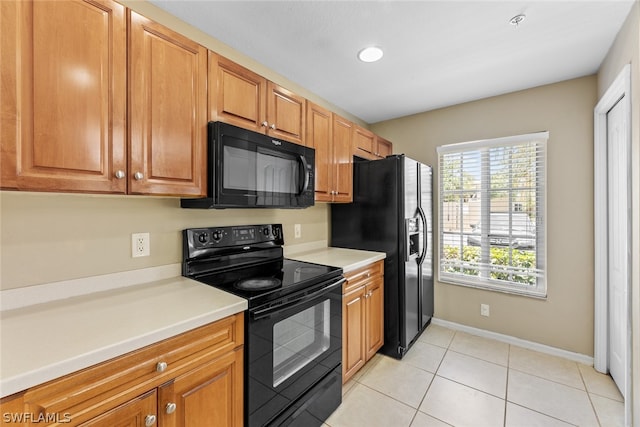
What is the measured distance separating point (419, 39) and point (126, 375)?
7.59ft

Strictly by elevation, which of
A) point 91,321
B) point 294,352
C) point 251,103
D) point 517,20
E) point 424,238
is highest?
point 517,20

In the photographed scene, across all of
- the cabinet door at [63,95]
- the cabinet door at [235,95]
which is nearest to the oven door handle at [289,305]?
the cabinet door at [63,95]

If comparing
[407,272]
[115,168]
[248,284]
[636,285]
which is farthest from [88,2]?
[636,285]

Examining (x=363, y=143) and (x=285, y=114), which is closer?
(x=285, y=114)

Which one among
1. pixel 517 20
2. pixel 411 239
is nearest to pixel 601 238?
pixel 411 239

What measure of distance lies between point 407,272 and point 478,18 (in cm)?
189

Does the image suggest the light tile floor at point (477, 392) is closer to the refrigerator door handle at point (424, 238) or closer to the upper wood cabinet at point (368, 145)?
the refrigerator door handle at point (424, 238)

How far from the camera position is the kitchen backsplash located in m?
1.10

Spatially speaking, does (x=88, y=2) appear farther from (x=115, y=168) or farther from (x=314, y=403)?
(x=314, y=403)

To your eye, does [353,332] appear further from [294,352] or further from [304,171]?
[304,171]

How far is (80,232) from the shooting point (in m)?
1.26

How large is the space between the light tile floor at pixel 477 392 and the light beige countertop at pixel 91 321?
1.23 meters

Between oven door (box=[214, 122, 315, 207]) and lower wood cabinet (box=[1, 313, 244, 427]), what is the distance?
67 cm

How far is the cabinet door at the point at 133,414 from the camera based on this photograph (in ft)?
2.67
